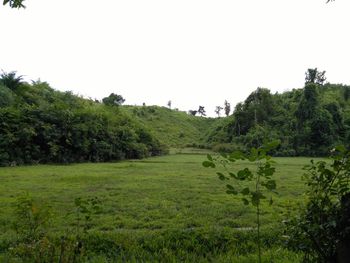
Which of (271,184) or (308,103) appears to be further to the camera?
(308,103)

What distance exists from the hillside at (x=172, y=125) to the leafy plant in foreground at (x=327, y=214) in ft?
130

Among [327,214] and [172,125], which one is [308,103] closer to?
[172,125]

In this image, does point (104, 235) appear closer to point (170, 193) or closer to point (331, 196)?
point (331, 196)

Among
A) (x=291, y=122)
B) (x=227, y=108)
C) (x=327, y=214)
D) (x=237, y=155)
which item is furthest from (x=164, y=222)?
(x=227, y=108)

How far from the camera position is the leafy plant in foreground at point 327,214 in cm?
212

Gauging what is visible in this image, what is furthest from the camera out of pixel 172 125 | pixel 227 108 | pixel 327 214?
pixel 227 108

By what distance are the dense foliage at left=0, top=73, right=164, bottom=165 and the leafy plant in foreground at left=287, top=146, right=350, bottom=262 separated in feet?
59.8

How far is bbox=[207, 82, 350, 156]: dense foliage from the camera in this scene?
35.0m

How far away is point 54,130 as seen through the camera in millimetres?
20516

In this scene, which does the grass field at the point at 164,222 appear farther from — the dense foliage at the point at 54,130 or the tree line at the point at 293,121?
the tree line at the point at 293,121

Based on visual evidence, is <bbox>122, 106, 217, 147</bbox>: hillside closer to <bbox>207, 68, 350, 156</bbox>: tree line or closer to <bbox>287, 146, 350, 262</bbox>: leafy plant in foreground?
<bbox>207, 68, 350, 156</bbox>: tree line

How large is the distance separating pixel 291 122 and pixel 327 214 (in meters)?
37.8

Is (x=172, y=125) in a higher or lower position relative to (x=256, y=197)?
higher

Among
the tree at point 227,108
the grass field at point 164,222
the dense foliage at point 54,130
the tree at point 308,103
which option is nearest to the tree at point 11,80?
the dense foliage at point 54,130
